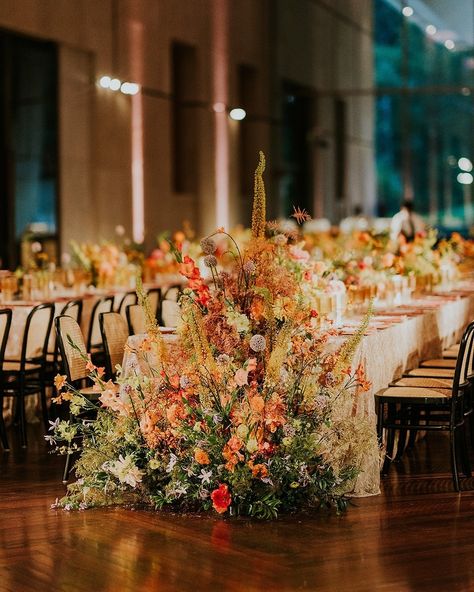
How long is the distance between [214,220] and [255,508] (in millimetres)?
12819

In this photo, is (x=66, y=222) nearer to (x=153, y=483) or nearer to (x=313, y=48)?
(x=153, y=483)

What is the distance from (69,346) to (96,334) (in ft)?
7.71

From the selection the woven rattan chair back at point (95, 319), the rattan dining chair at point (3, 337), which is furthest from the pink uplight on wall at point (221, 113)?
the rattan dining chair at point (3, 337)

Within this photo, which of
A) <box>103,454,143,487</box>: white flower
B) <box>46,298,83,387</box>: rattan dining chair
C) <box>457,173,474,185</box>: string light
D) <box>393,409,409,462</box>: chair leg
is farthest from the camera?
<box>457,173,474,185</box>: string light

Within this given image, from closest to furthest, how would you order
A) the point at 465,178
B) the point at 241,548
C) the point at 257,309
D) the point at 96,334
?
the point at 241,548, the point at 257,309, the point at 96,334, the point at 465,178

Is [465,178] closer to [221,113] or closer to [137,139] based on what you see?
[221,113]

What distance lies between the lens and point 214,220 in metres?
18.2

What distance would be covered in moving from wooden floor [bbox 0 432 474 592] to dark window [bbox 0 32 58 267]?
6.90 metres

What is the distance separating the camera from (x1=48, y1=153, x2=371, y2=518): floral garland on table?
5.56 meters

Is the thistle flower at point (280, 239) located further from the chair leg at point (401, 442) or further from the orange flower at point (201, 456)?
the chair leg at point (401, 442)

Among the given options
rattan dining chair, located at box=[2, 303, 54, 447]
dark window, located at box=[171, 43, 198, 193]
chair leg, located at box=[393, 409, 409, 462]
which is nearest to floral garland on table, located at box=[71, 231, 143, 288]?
rattan dining chair, located at box=[2, 303, 54, 447]

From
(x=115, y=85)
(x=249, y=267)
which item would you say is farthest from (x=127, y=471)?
(x=115, y=85)

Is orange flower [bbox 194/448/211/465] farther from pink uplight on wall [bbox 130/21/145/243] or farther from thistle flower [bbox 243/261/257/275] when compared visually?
pink uplight on wall [bbox 130/21/145/243]

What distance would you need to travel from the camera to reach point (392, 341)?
703 centimetres
